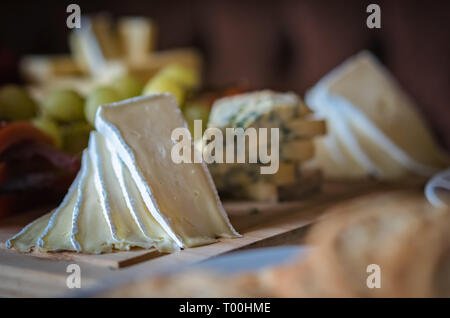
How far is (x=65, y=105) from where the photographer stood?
38.0 inches

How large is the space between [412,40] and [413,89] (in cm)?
12

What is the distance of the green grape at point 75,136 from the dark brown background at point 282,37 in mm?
552

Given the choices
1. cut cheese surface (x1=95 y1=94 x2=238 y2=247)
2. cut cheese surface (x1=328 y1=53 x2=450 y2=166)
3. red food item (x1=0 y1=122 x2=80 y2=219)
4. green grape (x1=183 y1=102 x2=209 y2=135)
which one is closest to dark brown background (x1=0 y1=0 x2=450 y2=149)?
cut cheese surface (x1=328 y1=53 x2=450 y2=166)

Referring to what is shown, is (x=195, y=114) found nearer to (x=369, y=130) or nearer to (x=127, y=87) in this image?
(x=127, y=87)

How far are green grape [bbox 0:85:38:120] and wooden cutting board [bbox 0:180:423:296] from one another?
0.64ft

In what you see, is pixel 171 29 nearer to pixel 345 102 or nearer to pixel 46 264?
pixel 345 102

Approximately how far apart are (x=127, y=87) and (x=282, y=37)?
83 centimetres

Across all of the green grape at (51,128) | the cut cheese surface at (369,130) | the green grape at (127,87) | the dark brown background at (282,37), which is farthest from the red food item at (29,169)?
the dark brown background at (282,37)

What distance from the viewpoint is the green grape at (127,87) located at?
98 centimetres

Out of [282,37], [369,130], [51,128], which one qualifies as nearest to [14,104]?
[51,128]

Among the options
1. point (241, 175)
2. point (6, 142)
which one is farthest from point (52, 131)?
point (241, 175)

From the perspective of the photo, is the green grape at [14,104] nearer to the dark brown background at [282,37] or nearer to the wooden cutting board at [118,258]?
the wooden cutting board at [118,258]

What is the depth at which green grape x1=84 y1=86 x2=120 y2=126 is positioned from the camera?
3.01ft
